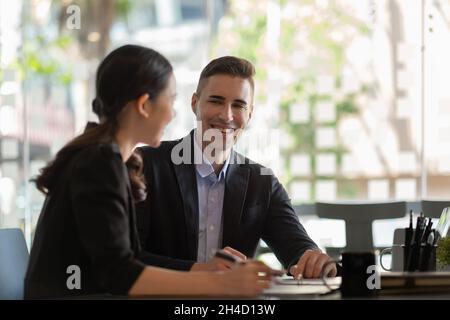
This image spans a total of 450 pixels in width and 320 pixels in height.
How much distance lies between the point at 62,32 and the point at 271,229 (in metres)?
4.37

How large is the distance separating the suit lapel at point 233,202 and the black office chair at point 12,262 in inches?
26.3

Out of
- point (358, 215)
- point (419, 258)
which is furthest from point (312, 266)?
point (358, 215)

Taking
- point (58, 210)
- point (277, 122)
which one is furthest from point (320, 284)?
point (277, 122)

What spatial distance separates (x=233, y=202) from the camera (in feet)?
9.84

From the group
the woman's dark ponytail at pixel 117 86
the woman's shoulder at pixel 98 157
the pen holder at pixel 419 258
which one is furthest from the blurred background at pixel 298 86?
the woman's shoulder at pixel 98 157

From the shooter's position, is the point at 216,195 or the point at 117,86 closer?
the point at 117,86

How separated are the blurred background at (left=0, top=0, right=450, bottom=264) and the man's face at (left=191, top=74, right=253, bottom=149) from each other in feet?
12.1

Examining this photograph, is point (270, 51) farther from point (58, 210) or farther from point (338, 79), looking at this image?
point (58, 210)

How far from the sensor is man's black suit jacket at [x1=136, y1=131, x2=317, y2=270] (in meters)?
2.98

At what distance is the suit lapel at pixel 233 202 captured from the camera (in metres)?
2.98

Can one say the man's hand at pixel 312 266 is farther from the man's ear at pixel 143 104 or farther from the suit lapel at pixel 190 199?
the man's ear at pixel 143 104

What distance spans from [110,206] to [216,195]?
1.12 metres

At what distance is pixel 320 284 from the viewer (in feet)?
7.85

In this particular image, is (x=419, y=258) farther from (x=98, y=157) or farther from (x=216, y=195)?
(x=98, y=157)
